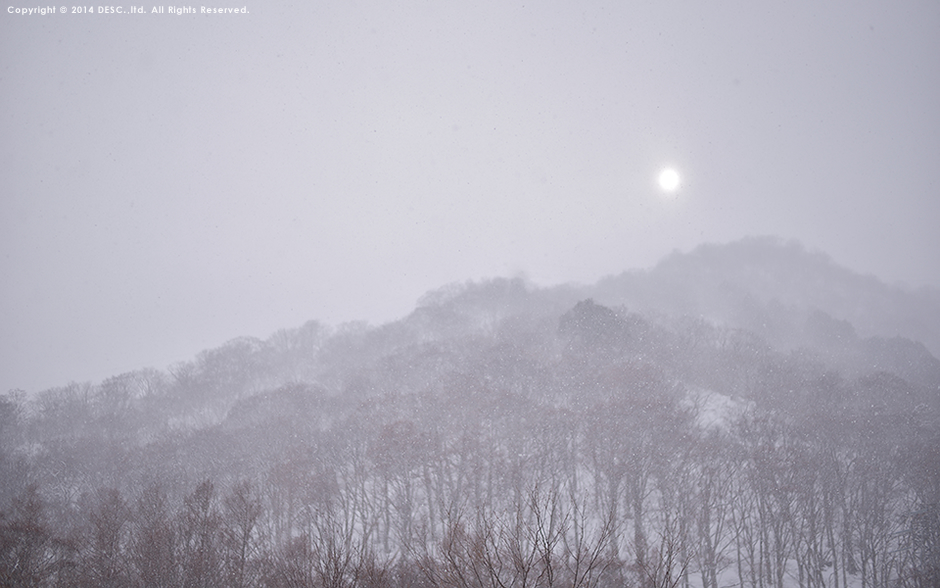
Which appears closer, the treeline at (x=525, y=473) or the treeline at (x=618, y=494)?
the treeline at (x=525, y=473)

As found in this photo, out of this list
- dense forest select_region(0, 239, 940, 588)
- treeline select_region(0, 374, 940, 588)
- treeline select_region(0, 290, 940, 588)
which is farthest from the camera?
treeline select_region(0, 374, 940, 588)

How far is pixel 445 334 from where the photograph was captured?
51.0 meters

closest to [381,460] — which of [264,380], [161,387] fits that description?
[264,380]

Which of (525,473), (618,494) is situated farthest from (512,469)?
(618,494)

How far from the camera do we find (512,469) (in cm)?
2183

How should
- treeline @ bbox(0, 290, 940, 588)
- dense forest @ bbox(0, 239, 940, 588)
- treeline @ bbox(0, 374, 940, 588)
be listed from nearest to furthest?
1. dense forest @ bbox(0, 239, 940, 588)
2. treeline @ bbox(0, 290, 940, 588)
3. treeline @ bbox(0, 374, 940, 588)

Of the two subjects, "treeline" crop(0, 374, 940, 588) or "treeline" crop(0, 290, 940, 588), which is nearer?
"treeline" crop(0, 290, 940, 588)

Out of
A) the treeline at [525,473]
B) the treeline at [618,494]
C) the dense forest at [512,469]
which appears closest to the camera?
the dense forest at [512,469]

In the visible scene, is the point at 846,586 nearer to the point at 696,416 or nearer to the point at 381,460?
the point at 696,416

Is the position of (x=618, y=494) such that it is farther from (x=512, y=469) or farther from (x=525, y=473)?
(x=512, y=469)

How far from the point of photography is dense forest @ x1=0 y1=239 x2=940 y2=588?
13.5 meters

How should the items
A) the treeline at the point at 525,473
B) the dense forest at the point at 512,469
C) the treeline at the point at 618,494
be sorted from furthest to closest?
the treeline at the point at 618,494 < the treeline at the point at 525,473 < the dense forest at the point at 512,469

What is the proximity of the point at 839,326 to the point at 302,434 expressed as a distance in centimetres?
5934

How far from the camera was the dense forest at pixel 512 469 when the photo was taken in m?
13.5
